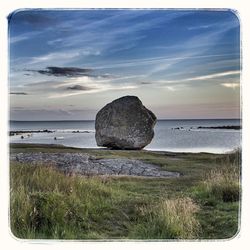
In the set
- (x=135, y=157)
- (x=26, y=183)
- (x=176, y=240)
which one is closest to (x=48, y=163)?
(x=26, y=183)

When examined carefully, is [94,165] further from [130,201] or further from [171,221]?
[171,221]

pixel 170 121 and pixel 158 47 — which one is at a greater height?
pixel 158 47

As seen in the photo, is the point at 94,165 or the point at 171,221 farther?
the point at 94,165

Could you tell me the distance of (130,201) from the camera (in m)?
5.25

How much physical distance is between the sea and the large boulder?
45 millimetres

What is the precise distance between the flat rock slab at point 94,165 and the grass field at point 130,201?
1.3 inches

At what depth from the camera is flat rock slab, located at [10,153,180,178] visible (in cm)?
527

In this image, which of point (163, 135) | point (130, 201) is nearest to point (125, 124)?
point (163, 135)

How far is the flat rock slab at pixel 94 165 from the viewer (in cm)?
527

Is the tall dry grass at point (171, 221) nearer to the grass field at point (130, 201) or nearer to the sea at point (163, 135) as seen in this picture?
the grass field at point (130, 201)

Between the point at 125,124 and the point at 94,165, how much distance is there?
33 cm

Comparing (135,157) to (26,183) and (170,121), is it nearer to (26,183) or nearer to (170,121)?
(170,121)

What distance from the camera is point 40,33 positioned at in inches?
205
